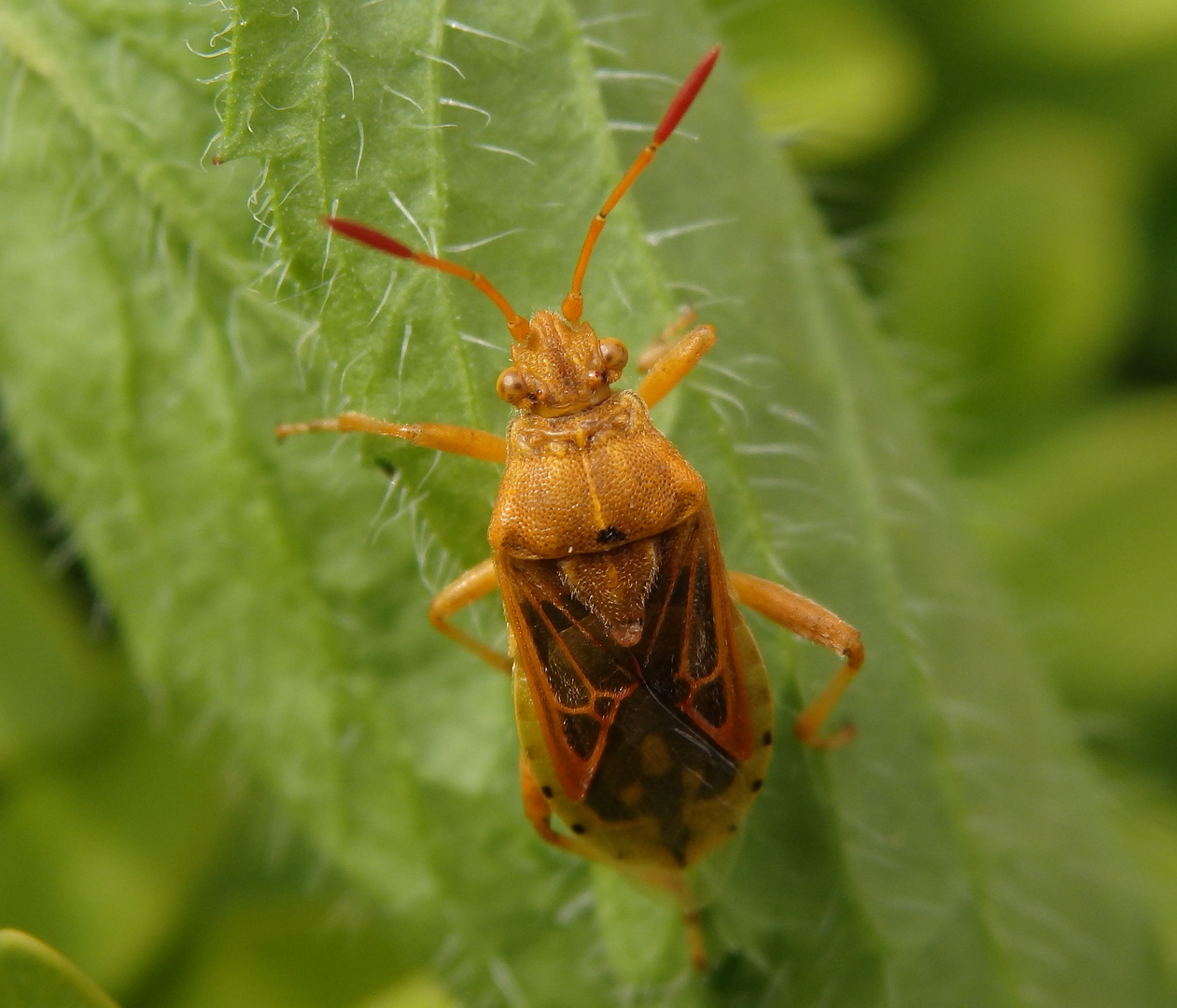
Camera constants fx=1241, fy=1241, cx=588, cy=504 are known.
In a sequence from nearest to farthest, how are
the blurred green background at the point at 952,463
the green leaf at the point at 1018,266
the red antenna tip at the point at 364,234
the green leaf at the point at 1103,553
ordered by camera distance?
the red antenna tip at the point at 364,234, the blurred green background at the point at 952,463, the green leaf at the point at 1103,553, the green leaf at the point at 1018,266

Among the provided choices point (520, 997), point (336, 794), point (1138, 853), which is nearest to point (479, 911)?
point (520, 997)

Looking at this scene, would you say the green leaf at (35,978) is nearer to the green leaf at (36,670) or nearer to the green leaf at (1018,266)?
the green leaf at (36,670)

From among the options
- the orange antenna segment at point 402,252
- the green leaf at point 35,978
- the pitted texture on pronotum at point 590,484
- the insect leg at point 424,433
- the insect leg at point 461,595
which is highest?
the orange antenna segment at point 402,252

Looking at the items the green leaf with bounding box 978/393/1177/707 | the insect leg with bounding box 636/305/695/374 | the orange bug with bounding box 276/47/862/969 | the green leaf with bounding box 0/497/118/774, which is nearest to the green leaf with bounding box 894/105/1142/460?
the green leaf with bounding box 978/393/1177/707

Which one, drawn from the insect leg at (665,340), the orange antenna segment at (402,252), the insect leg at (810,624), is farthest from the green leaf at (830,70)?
the insect leg at (810,624)

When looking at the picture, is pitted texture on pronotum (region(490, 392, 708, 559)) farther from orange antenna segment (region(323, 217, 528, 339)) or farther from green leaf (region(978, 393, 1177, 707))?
green leaf (region(978, 393, 1177, 707))

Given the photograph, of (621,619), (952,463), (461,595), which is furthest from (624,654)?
(952,463)
